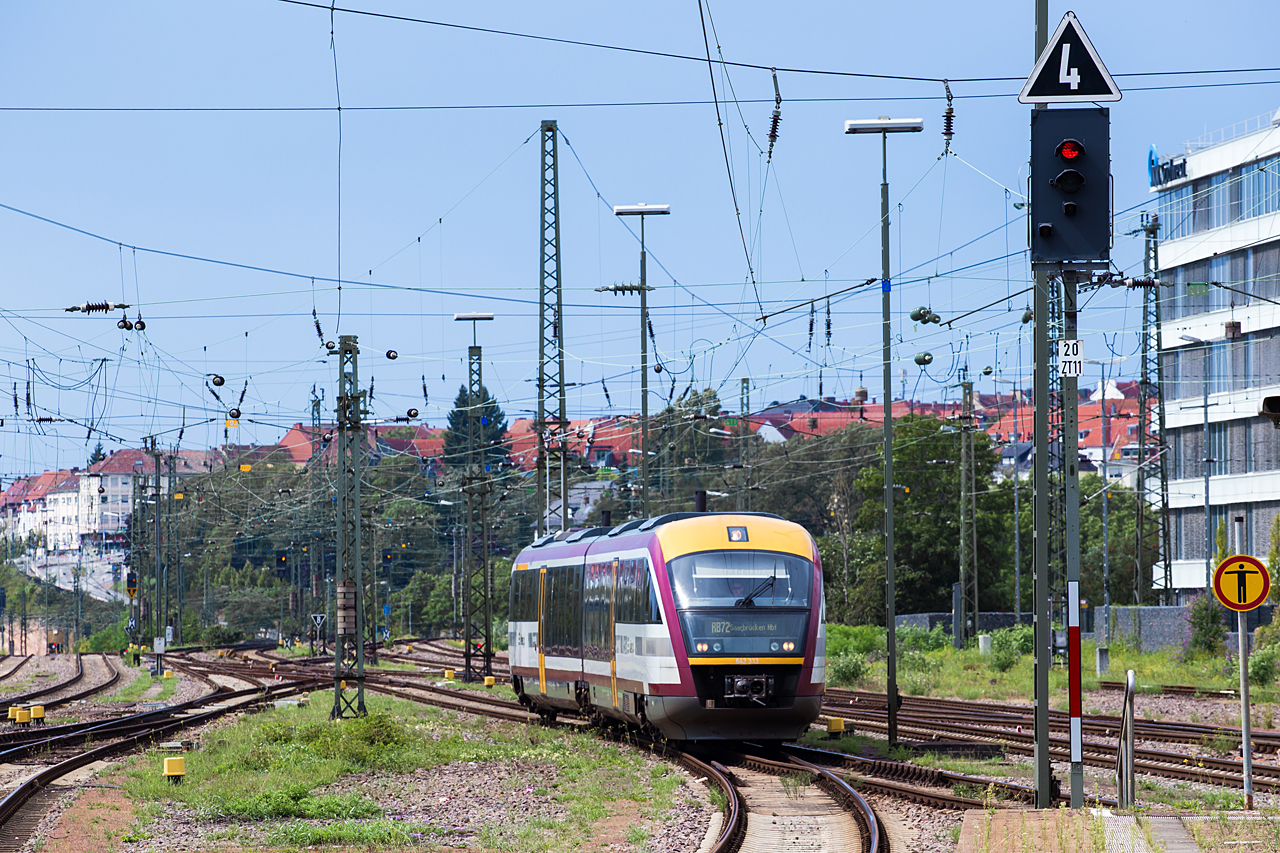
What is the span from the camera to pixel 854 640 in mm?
51906

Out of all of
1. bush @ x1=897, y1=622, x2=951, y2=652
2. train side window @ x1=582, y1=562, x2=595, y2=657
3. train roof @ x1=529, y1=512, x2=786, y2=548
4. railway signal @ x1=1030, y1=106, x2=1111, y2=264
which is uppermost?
railway signal @ x1=1030, y1=106, x2=1111, y2=264

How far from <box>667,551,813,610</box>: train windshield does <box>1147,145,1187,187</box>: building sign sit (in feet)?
153

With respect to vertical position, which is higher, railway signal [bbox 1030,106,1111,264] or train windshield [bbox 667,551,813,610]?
railway signal [bbox 1030,106,1111,264]

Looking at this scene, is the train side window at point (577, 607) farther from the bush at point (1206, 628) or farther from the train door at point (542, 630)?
the bush at point (1206, 628)

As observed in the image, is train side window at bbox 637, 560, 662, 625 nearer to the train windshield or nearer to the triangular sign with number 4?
the train windshield

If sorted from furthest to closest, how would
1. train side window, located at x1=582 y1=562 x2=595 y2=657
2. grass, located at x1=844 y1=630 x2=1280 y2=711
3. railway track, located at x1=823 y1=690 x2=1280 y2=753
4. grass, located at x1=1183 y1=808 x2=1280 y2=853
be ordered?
grass, located at x1=844 y1=630 x2=1280 y2=711 → train side window, located at x1=582 y1=562 x2=595 y2=657 → railway track, located at x1=823 y1=690 x2=1280 y2=753 → grass, located at x1=1183 y1=808 x2=1280 y2=853

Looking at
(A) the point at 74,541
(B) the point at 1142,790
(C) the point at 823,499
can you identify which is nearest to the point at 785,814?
(B) the point at 1142,790

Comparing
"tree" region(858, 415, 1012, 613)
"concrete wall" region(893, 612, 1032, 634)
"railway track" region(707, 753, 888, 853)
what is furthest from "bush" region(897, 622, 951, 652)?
"railway track" region(707, 753, 888, 853)

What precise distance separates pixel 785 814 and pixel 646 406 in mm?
21870

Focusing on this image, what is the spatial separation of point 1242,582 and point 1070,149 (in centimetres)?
604

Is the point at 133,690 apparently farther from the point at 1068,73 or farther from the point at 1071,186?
the point at 1068,73

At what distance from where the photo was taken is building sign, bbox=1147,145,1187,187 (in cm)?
6306

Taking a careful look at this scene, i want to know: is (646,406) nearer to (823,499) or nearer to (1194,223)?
(1194,223)

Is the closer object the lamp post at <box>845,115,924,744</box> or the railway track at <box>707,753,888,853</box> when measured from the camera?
the railway track at <box>707,753,888,853</box>
